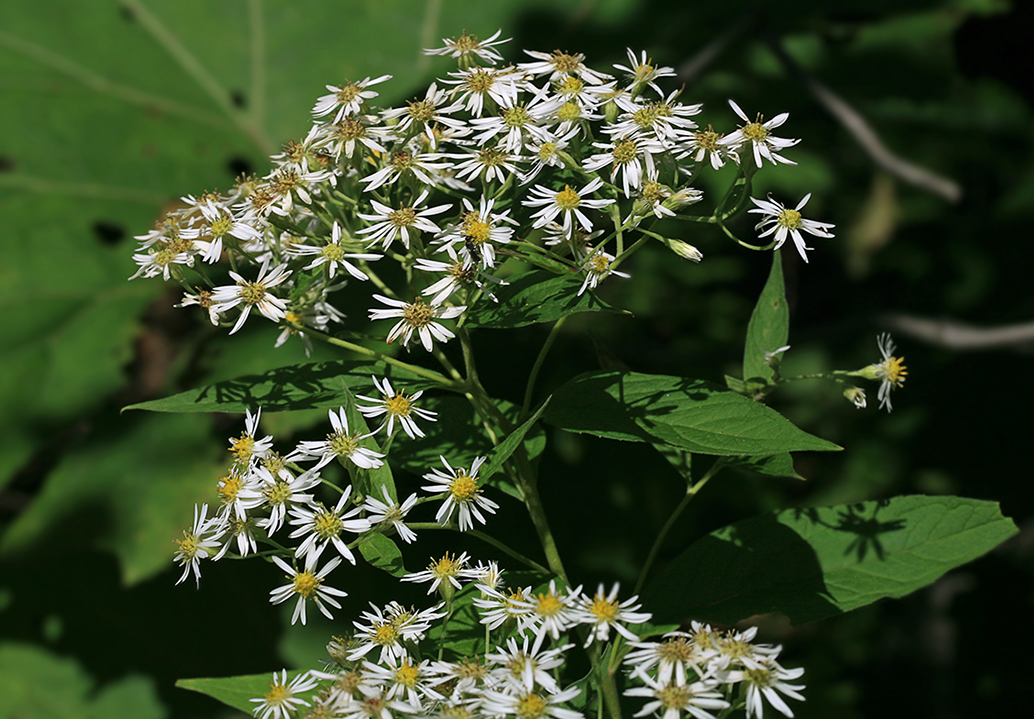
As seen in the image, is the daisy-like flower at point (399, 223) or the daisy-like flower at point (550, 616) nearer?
the daisy-like flower at point (550, 616)

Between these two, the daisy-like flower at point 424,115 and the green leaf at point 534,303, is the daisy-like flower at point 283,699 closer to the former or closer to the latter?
the green leaf at point 534,303

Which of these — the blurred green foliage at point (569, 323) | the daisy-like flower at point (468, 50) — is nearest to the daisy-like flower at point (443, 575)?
the daisy-like flower at point (468, 50)

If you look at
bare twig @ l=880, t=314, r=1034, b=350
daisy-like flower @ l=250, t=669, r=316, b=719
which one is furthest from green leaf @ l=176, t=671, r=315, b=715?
bare twig @ l=880, t=314, r=1034, b=350

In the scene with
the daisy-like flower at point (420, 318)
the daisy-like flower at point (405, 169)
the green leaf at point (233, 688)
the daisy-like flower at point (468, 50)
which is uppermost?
the daisy-like flower at point (468, 50)

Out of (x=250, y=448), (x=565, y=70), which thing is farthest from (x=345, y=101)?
(x=250, y=448)

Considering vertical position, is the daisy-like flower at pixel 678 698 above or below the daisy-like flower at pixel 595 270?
below

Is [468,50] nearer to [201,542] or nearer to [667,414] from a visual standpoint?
[667,414]

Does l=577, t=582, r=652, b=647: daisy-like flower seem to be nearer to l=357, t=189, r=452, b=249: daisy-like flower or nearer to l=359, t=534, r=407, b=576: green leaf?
l=359, t=534, r=407, b=576: green leaf
